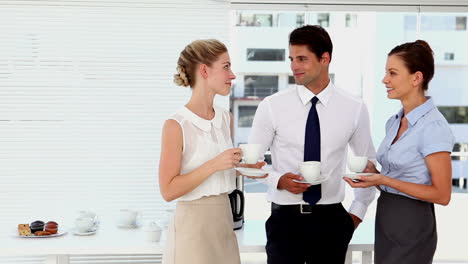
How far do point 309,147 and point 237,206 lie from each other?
0.74 m

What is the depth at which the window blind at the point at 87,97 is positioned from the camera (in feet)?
13.0

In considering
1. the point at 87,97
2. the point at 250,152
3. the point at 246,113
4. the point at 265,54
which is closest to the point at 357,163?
the point at 250,152

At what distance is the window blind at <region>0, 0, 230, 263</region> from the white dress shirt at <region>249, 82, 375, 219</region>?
1.73m

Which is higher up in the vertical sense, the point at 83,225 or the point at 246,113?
the point at 246,113

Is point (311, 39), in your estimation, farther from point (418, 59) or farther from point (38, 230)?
point (38, 230)

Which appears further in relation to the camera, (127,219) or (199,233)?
(127,219)

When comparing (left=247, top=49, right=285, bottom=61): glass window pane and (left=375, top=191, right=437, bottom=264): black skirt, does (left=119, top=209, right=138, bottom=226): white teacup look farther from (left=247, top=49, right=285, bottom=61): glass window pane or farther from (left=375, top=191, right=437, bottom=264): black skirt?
(left=247, top=49, right=285, bottom=61): glass window pane

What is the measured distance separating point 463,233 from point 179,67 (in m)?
4.59

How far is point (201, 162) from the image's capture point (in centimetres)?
212

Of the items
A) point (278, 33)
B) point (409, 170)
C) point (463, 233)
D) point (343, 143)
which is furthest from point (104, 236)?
point (278, 33)

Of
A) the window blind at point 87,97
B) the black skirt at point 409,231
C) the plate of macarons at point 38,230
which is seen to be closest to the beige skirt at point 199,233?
the black skirt at point 409,231

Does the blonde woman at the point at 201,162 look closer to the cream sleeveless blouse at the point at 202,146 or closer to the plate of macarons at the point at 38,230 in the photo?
the cream sleeveless blouse at the point at 202,146

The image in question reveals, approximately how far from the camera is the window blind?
3949mm

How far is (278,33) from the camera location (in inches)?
276
